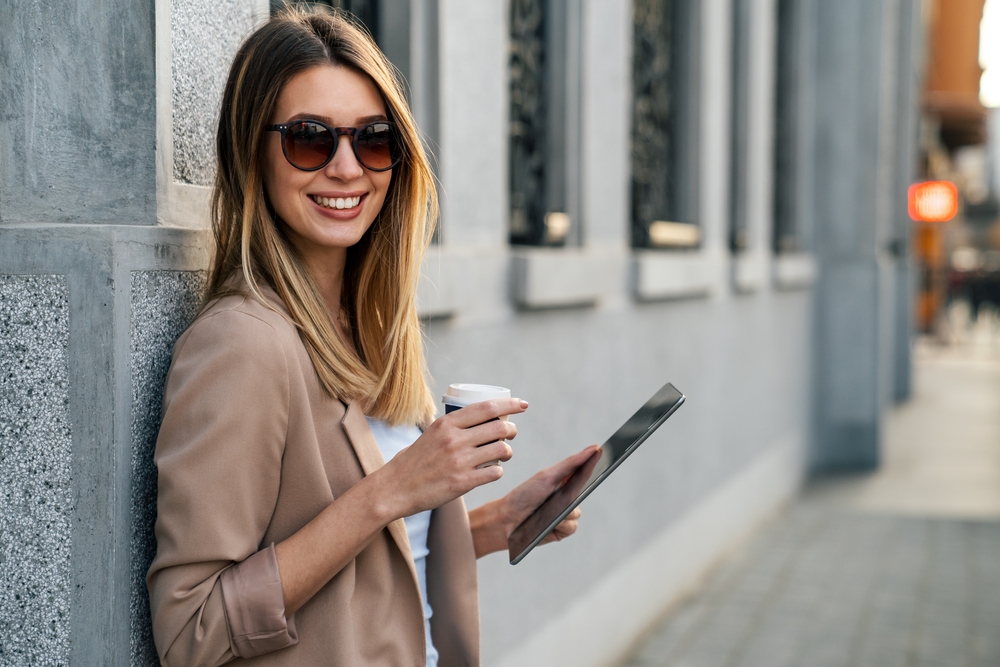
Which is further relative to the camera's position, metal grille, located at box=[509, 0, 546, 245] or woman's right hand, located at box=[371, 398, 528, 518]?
metal grille, located at box=[509, 0, 546, 245]

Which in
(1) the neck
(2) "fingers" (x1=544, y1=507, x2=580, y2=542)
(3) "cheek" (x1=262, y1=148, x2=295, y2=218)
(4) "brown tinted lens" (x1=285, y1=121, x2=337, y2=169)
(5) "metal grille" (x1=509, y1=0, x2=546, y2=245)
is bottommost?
(2) "fingers" (x1=544, y1=507, x2=580, y2=542)

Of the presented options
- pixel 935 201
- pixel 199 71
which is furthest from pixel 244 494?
pixel 935 201

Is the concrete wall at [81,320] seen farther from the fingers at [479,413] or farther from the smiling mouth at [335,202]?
the fingers at [479,413]

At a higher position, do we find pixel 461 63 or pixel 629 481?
pixel 461 63

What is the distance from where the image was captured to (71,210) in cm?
184

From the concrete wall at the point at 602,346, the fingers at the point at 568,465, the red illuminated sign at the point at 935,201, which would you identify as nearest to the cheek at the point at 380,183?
the fingers at the point at 568,465

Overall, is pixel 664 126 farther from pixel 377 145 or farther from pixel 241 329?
pixel 241 329

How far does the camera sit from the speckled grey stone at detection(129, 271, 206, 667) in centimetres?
176

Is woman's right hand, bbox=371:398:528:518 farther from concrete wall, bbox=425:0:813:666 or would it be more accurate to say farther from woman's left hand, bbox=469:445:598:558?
concrete wall, bbox=425:0:813:666

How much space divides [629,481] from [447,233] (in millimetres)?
2127

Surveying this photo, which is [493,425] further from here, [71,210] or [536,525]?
[71,210]

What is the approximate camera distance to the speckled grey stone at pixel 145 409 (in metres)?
1.76

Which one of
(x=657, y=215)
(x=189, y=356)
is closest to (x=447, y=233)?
(x=189, y=356)

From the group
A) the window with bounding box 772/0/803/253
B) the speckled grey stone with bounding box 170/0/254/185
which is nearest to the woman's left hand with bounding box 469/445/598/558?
the speckled grey stone with bounding box 170/0/254/185
